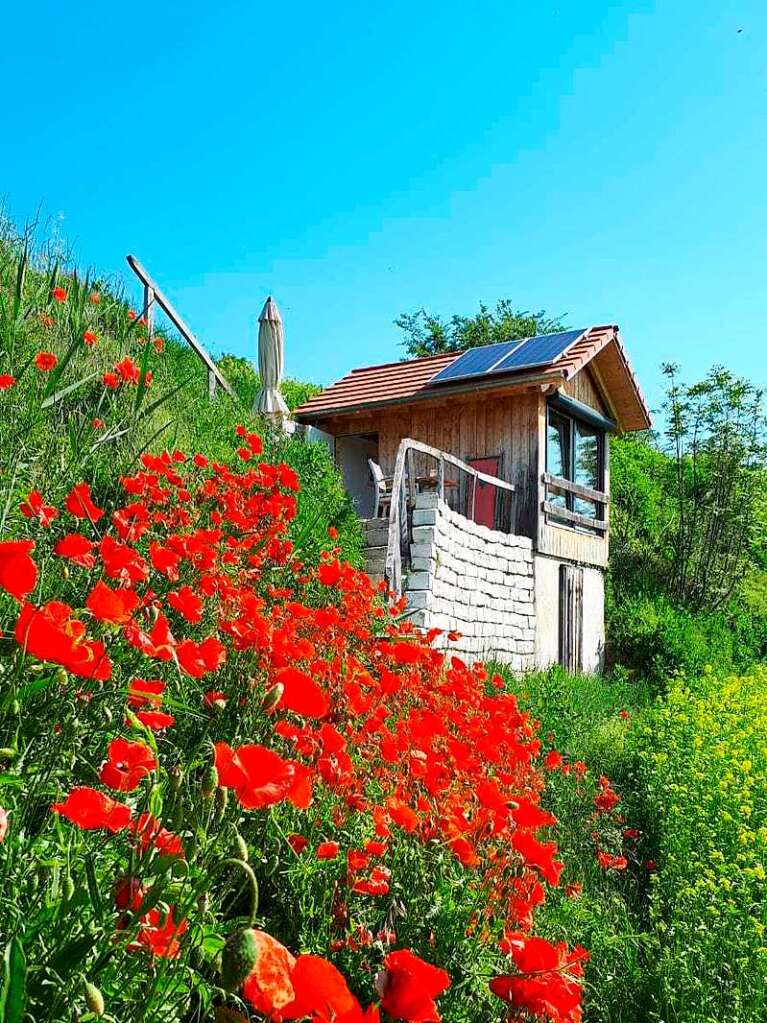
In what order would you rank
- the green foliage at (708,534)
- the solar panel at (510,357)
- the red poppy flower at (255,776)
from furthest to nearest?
the green foliage at (708,534)
the solar panel at (510,357)
the red poppy flower at (255,776)

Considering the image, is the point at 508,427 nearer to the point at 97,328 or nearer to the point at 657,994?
the point at 97,328

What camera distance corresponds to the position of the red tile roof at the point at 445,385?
533 inches

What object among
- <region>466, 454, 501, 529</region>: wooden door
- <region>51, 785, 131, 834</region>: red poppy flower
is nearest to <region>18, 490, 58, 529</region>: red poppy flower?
<region>51, 785, 131, 834</region>: red poppy flower

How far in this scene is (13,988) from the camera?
3.21 ft

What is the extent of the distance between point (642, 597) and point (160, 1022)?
17764 mm

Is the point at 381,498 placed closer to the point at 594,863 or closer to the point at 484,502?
the point at 484,502

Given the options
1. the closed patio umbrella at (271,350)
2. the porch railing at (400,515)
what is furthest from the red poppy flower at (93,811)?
the closed patio umbrella at (271,350)

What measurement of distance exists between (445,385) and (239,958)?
13724 millimetres

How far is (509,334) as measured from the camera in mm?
29266

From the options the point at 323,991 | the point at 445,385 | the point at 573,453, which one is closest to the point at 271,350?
the point at 445,385

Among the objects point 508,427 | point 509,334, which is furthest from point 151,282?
point 509,334

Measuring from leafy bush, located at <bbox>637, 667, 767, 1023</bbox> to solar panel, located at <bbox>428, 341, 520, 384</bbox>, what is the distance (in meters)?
7.27

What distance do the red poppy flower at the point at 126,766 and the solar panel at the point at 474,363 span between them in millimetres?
12750

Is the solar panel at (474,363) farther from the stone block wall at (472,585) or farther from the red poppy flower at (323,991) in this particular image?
the red poppy flower at (323,991)
